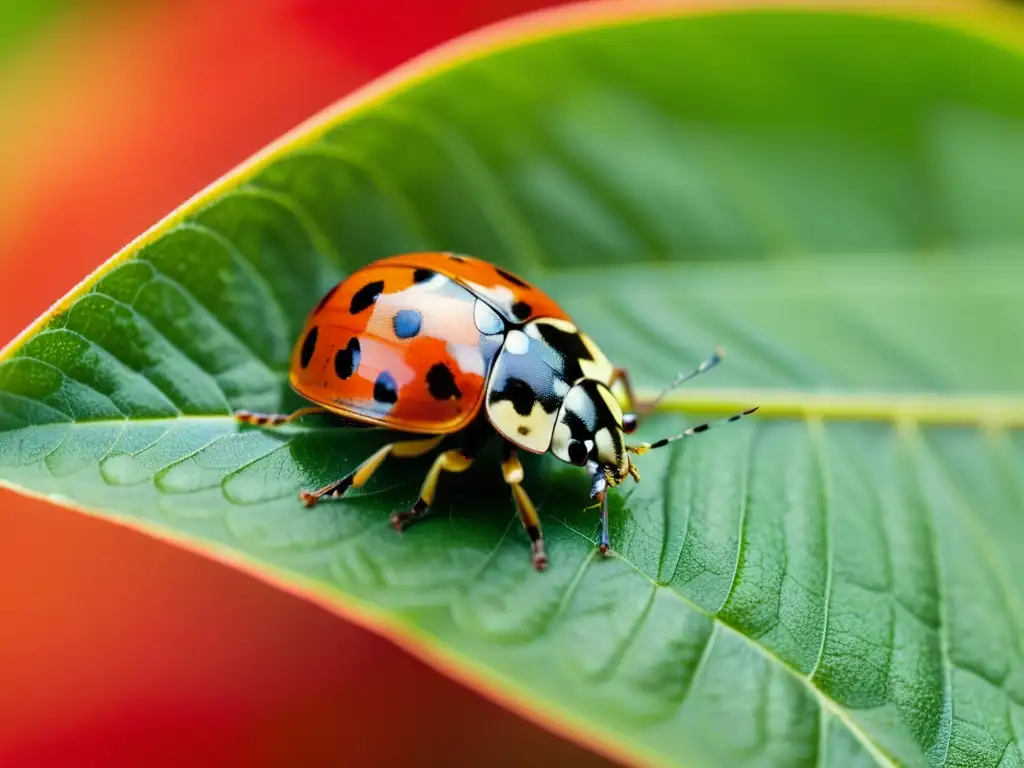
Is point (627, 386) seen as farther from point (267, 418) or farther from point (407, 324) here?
point (267, 418)

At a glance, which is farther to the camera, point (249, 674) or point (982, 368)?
point (982, 368)

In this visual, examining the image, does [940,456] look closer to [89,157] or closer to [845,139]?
[845,139]

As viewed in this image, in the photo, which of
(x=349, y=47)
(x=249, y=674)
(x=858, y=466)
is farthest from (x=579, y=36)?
(x=249, y=674)

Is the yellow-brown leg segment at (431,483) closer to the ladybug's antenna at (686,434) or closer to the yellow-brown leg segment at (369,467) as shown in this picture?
the yellow-brown leg segment at (369,467)

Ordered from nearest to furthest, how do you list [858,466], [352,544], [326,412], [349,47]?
[352,544] → [326,412] → [858,466] → [349,47]

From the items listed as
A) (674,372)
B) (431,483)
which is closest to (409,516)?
(431,483)

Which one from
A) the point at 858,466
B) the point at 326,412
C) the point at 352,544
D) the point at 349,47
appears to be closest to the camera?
the point at 352,544
